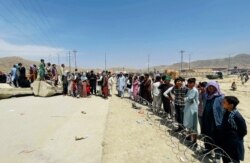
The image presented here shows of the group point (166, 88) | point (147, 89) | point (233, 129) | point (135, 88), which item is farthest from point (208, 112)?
point (135, 88)

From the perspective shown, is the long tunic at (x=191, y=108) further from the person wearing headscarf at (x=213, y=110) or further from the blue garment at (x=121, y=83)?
the blue garment at (x=121, y=83)

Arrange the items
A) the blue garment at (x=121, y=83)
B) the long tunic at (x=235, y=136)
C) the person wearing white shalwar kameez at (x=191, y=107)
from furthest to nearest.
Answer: the blue garment at (x=121, y=83) < the person wearing white shalwar kameez at (x=191, y=107) < the long tunic at (x=235, y=136)

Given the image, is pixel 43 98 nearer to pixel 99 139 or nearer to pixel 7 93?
pixel 7 93

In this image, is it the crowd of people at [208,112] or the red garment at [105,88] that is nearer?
the crowd of people at [208,112]

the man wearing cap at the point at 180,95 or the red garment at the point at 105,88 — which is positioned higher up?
the man wearing cap at the point at 180,95

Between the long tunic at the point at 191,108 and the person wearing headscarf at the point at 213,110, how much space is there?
0.83 meters

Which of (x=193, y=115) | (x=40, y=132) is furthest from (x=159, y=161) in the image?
(x=40, y=132)

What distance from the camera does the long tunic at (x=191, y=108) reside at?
24.6 feet

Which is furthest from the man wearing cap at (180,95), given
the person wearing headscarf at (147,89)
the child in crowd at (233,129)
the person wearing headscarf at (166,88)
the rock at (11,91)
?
the rock at (11,91)

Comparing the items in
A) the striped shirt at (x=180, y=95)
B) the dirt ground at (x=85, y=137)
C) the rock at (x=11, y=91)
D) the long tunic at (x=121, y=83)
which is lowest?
the dirt ground at (x=85, y=137)

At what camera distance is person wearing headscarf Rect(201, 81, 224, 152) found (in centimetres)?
629

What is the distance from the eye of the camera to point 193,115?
7555 millimetres

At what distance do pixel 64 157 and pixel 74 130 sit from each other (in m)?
2.45

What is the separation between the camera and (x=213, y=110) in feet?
20.9
